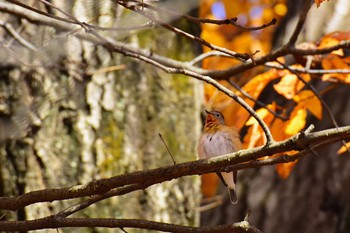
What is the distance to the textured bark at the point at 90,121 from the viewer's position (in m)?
3.18

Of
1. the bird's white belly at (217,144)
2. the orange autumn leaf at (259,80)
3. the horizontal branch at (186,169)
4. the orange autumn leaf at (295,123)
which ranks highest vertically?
the orange autumn leaf at (259,80)

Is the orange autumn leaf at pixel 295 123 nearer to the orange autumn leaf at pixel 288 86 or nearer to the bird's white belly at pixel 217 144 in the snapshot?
the orange autumn leaf at pixel 288 86

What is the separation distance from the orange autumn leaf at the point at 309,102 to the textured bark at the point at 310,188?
4.37ft

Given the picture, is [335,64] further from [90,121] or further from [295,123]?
[90,121]

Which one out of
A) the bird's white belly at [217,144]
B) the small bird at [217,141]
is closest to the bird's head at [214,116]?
the small bird at [217,141]

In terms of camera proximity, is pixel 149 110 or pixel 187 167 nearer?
pixel 187 167

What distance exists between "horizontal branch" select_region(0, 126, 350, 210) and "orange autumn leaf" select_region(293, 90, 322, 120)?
1.02 meters

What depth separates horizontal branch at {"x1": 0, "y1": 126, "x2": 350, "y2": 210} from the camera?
71.1 inches

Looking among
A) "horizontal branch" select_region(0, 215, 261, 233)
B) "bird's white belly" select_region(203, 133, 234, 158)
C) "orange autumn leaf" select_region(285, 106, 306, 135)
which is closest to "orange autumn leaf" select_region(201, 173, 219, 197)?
"bird's white belly" select_region(203, 133, 234, 158)

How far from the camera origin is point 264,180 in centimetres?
461

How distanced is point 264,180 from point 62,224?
9.09ft

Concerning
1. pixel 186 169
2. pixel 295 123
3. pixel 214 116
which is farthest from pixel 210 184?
pixel 186 169

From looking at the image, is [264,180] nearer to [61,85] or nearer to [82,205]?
[61,85]

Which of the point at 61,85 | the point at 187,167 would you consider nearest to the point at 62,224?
the point at 187,167
